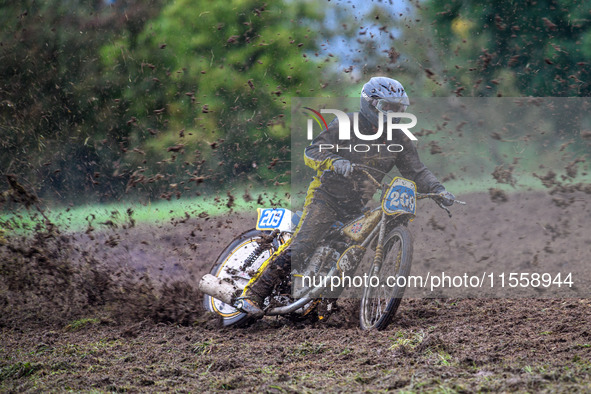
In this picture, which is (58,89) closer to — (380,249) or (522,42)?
(522,42)

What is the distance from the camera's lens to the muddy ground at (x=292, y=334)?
4.41 meters

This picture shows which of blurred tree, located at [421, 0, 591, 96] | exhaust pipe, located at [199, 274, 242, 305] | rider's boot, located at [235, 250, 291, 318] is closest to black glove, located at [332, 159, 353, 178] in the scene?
rider's boot, located at [235, 250, 291, 318]

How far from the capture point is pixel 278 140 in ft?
51.1

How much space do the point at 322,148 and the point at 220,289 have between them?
193cm

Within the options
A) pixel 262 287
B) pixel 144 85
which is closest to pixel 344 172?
pixel 262 287

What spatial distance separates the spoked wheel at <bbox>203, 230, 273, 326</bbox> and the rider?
0.48 m

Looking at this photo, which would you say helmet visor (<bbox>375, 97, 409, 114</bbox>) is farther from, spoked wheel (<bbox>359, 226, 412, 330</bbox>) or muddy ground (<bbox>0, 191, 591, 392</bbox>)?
muddy ground (<bbox>0, 191, 591, 392</bbox>)

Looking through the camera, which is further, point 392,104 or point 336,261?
point 336,261

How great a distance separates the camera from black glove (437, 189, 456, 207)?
5754mm

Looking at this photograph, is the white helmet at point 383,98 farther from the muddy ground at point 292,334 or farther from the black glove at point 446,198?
the muddy ground at point 292,334

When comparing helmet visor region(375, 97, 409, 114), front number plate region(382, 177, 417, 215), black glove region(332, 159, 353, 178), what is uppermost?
helmet visor region(375, 97, 409, 114)

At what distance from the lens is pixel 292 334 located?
6.23 m

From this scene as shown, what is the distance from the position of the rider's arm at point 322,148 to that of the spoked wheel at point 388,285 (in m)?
0.97

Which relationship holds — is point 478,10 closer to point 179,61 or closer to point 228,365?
point 179,61
